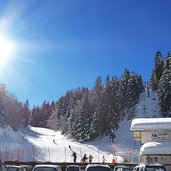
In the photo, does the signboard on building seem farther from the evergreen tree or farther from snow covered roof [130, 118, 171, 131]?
the evergreen tree

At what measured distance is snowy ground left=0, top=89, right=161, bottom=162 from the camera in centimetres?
6079

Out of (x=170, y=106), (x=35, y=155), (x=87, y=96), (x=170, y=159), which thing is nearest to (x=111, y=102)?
(x=87, y=96)

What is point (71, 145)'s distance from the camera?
271 feet

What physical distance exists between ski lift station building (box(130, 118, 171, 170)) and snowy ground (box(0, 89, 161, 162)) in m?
12.8

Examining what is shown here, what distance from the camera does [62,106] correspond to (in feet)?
484

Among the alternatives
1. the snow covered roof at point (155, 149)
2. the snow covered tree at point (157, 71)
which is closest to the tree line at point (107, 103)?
the snow covered tree at point (157, 71)

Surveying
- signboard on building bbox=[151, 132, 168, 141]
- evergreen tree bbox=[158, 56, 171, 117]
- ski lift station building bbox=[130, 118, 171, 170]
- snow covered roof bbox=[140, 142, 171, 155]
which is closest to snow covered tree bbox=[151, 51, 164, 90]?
evergreen tree bbox=[158, 56, 171, 117]

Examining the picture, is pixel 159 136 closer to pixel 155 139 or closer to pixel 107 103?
pixel 155 139

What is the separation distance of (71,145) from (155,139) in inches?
1806

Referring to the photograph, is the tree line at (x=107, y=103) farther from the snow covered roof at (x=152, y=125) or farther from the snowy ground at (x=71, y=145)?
the snow covered roof at (x=152, y=125)

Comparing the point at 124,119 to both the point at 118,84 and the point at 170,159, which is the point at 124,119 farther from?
the point at 170,159

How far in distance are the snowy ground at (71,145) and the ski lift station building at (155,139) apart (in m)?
12.8

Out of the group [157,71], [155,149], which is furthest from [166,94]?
[155,149]

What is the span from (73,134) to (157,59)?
3496cm
